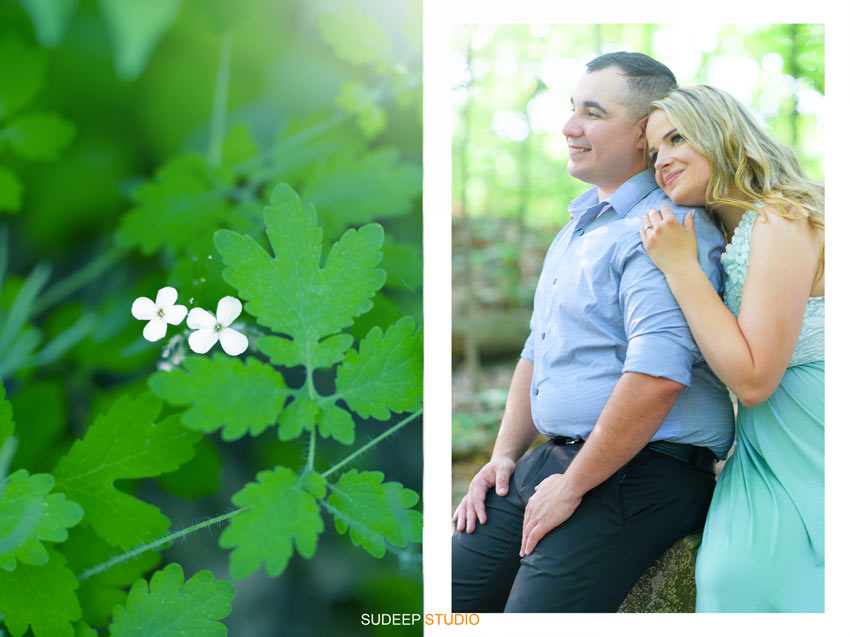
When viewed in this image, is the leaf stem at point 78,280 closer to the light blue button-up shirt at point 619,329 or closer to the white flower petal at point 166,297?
the white flower petal at point 166,297

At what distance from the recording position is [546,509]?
140 centimetres

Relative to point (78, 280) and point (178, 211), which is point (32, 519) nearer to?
point (78, 280)

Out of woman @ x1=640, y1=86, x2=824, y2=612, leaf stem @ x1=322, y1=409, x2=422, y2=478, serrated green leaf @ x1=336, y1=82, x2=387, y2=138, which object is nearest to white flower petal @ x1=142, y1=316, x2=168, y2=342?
leaf stem @ x1=322, y1=409, x2=422, y2=478

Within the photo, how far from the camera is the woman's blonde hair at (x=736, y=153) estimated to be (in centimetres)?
138

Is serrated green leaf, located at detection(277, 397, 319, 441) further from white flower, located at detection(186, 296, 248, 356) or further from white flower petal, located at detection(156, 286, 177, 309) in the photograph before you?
white flower petal, located at detection(156, 286, 177, 309)

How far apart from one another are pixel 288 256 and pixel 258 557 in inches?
21.5

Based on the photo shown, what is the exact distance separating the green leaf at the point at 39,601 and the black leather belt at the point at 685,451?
960 millimetres

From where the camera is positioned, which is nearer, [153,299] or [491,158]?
[153,299]

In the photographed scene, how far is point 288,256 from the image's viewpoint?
53.7 inches

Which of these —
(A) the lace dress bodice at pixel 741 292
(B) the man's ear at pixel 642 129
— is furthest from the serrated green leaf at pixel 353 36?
(A) the lace dress bodice at pixel 741 292

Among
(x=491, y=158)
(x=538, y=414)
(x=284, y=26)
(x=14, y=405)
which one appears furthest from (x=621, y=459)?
(x=14, y=405)

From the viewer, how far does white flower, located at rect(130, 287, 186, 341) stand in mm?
1408

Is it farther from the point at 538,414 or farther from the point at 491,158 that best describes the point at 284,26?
the point at 538,414

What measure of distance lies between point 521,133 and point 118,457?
3.24 ft
